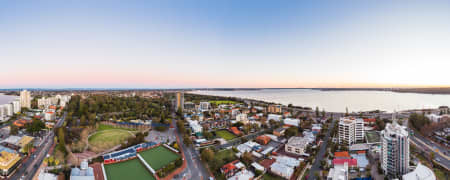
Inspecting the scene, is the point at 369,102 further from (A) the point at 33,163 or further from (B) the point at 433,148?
(A) the point at 33,163

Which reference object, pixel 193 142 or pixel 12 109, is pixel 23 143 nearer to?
pixel 193 142

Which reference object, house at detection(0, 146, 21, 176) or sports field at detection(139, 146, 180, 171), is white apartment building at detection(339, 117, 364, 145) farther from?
house at detection(0, 146, 21, 176)

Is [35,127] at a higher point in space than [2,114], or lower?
lower

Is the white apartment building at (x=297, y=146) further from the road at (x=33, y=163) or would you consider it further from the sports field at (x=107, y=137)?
the road at (x=33, y=163)

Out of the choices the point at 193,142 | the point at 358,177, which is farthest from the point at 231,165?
the point at 358,177

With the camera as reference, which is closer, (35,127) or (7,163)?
(7,163)

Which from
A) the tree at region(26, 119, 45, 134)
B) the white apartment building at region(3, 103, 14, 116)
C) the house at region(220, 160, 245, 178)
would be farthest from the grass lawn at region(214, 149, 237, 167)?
the white apartment building at region(3, 103, 14, 116)

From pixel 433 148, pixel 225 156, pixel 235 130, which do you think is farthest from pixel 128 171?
pixel 433 148
